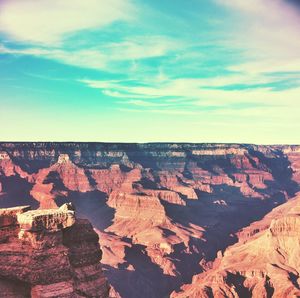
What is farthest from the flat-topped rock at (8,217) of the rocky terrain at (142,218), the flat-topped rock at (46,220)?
the rocky terrain at (142,218)

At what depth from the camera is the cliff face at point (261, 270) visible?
80188 mm

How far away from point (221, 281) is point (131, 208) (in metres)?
71.9

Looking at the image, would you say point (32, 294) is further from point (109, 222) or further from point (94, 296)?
point (109, 222)

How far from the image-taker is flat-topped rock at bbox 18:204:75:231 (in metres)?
27.8

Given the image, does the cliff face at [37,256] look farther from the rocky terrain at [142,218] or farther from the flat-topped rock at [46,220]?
the rocky terrain at [142,218]

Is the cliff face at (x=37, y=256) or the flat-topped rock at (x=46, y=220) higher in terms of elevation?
the flat-topped rock at (x=46, y=220)

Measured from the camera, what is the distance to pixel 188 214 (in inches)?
6152

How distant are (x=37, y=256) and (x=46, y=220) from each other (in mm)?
2055

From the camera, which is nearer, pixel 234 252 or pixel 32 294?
pixel 32 294

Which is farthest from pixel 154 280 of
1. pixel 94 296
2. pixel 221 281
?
pixel 94 296

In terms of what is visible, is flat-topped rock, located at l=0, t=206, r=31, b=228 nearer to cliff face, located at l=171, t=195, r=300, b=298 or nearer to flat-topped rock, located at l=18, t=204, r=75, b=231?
flat-topped rock, located at l=18, t=204, r=75, b=231

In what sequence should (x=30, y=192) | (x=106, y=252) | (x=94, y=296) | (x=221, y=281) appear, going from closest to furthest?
(x=94, y=296)
(x=221, y=281)
(x=106, y=252)
(x=30, y=192)

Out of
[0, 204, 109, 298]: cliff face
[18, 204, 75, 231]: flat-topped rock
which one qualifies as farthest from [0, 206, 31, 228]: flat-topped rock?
[18, 204, 75, 231]: flat-topped rock

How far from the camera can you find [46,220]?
92.4ft
